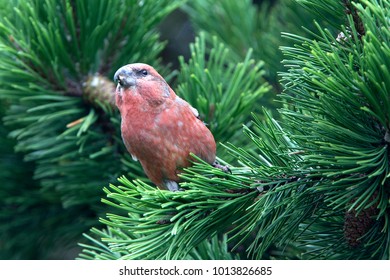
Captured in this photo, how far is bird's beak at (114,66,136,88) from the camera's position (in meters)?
1.74

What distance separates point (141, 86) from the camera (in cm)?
182

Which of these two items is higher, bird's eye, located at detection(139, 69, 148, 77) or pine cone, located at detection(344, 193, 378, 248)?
bird's eye, located at detection(139, 69, 148, 77)

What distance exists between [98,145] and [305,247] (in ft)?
2.55

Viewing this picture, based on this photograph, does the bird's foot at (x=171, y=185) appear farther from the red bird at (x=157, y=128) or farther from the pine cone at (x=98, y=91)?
the pine cone at (x=98, y=91)

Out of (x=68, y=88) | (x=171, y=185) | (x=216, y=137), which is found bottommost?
(x=171, y=185)

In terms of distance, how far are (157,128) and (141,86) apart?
0.16 metres

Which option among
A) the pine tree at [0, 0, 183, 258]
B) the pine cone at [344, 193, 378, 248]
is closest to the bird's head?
the pine tree at [0, 0, 183, 258]

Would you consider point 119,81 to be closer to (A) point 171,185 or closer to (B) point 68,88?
(B) point 68,88

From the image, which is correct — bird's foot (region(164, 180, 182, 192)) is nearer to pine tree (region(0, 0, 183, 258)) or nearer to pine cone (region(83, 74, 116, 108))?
pine tree (region(0, 0, 183, 258))

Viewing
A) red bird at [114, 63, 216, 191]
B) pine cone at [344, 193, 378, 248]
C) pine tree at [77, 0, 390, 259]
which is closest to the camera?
pine tree at [77, 0, 390, 259]

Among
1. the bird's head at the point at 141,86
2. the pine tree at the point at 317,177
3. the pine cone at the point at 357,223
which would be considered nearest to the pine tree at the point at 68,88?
the bird's head at the point at 141,86

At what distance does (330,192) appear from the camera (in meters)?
1.22

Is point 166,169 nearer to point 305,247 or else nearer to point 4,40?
point 305,247

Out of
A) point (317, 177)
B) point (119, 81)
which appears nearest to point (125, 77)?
point (119, 81)
